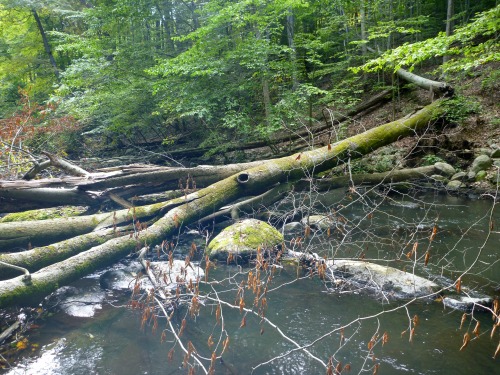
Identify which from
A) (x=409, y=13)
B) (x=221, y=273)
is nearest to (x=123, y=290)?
(x=221, y=273)

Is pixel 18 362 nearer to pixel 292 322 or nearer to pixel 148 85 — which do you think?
pixel 292 322

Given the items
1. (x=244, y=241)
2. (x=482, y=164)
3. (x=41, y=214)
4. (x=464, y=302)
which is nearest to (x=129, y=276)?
(x=244, y=241)

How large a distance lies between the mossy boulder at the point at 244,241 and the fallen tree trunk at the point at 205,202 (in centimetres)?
63

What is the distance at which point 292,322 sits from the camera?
4.87 m

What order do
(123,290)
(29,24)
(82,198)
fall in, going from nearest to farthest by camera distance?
(123,290), (82,198), (29,24)

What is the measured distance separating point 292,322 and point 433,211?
5928 mm

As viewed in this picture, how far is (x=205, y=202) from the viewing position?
280 inches

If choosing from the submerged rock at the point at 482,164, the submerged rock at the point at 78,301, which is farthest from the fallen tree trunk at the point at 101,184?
the submerged rock at the point at 482,164

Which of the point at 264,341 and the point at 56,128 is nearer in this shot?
the point at 264,341

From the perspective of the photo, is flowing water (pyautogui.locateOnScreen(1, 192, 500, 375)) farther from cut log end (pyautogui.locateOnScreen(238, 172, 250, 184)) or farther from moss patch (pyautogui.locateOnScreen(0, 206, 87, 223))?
moss patch (pyautogui.locateOnScreen(0, 206, 87, 223))

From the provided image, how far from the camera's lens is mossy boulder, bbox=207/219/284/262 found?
21.6 feet

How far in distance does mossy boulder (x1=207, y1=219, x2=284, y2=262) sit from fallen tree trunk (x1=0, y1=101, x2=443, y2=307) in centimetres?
63

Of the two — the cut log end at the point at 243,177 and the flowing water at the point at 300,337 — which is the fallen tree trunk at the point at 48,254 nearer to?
the flowing water at the point at 300,337

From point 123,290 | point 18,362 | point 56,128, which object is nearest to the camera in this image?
point 18,362
